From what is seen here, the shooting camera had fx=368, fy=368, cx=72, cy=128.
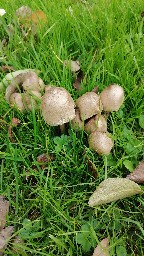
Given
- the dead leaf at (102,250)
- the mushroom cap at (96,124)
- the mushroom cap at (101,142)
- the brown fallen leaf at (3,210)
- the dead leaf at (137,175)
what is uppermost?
the mushroom cap at (96,124)

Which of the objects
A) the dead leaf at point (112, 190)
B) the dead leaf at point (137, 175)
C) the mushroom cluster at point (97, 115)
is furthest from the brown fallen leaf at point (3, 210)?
the dead leaf at point (137, 175)

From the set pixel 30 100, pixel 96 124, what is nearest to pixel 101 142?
pixel 96 124

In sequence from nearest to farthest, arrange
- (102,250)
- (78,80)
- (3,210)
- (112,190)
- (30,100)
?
(102,250) < (112,190) < (3,210) < (30,100) < (78,80)

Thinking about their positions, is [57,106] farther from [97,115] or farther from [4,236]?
[4,236]

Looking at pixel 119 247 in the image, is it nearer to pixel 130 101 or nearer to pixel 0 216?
pixel 0 216

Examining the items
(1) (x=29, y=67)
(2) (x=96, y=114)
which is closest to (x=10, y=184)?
(2) (x=96, y=114)

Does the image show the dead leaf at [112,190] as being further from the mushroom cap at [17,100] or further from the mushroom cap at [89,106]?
the mushroom cap at [17,100]

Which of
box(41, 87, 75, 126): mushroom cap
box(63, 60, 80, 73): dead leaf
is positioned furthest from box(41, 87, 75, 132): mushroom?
box(63, 60, 80, 73): dead leaf
